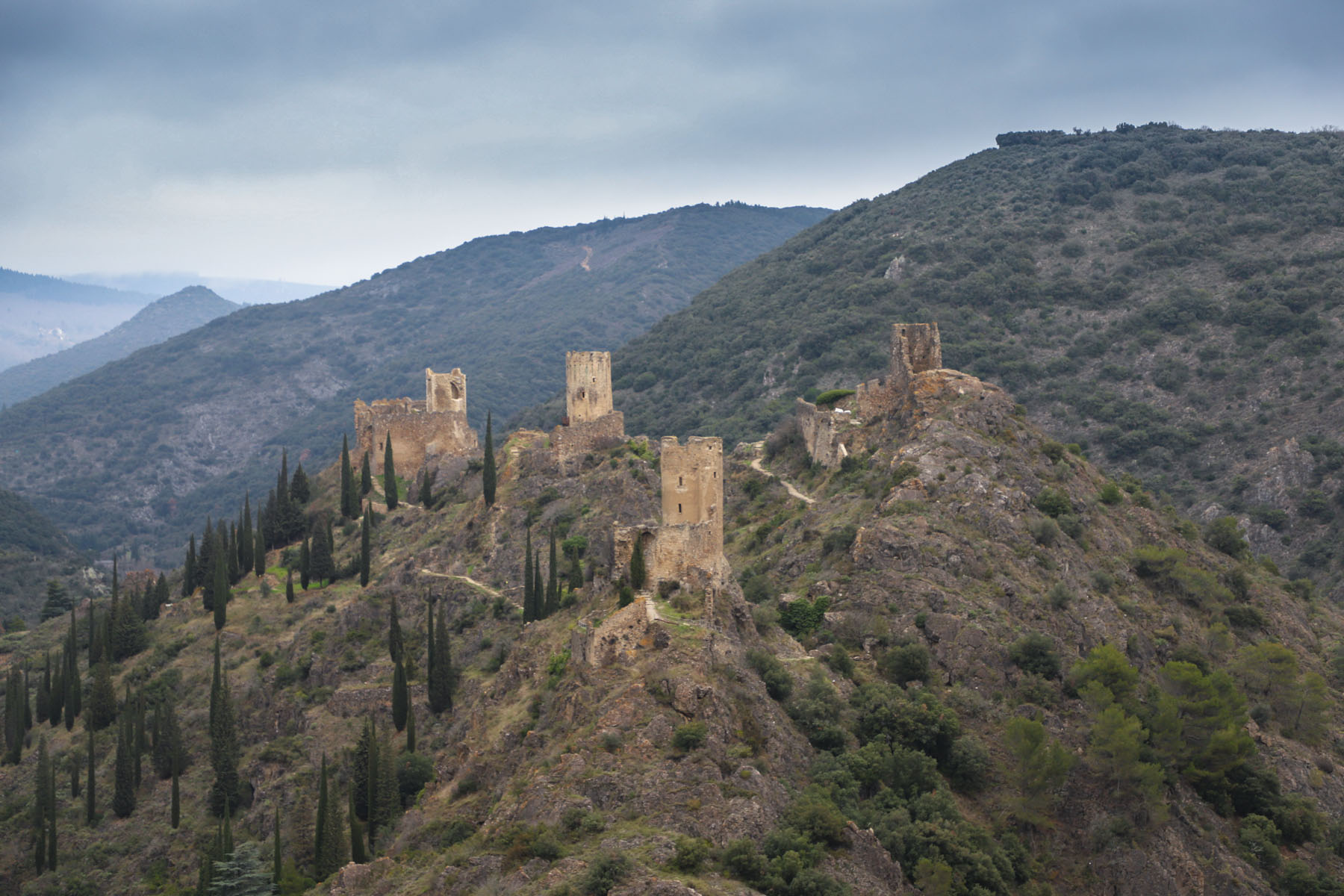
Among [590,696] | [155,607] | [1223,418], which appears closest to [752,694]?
[590,696]

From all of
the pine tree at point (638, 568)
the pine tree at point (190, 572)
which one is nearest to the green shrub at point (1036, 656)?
the pine tree at point (638, 568)

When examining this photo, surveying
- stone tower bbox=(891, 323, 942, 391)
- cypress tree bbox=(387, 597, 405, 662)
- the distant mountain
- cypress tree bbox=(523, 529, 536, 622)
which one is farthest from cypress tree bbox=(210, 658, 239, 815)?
the distant mountain

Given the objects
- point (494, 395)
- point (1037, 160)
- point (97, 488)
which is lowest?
point (97, 488)

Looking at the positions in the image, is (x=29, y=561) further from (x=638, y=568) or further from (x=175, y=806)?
(x=638, y=568)

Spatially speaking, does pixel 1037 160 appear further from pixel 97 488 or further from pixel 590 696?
pixel 97 488

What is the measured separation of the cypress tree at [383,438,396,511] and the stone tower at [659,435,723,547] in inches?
1380

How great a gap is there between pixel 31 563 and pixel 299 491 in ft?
179

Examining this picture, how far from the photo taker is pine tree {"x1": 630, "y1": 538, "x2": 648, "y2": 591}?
38375mm

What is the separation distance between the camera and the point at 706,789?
30.9m

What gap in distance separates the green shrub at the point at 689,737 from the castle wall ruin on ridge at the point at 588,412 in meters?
32.8

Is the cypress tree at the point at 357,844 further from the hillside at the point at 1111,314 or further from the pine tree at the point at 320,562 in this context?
the hillside at the point at 1111,314

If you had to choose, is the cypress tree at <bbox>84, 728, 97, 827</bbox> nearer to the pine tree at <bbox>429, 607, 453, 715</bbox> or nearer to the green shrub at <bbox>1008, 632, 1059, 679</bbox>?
the pine tree at <bbox>429, 607, 453, 715</bbox>

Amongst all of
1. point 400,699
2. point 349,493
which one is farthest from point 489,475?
point 400,699

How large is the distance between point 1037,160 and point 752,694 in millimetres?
124638
